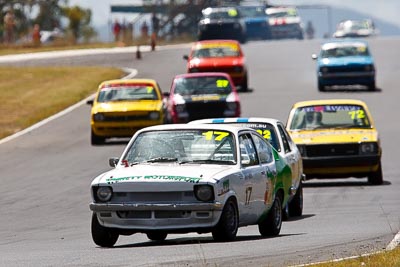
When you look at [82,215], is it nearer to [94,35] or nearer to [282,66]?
[282,66]

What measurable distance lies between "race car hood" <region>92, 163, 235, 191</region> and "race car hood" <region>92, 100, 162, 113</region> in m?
17.8

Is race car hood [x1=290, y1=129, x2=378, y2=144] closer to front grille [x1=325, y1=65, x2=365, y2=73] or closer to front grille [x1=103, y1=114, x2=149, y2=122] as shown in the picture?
front grille [x1=103, y1=114, x2=149, y2=122]

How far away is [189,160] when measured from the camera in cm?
1464

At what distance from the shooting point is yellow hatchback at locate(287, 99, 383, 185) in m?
22.9

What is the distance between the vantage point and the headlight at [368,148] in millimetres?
22938

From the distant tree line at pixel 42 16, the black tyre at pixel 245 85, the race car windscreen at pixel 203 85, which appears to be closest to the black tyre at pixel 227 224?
the race car windscreen at pixel 203 85

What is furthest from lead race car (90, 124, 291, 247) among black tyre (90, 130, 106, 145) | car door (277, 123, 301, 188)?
black tyre (90, 130, 106, 145)

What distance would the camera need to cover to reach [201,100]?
3394 cm

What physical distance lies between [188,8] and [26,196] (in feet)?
198

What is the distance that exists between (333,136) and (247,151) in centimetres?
826

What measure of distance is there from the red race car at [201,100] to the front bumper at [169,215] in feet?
64.0

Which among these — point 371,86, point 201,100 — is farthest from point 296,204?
point 371,86

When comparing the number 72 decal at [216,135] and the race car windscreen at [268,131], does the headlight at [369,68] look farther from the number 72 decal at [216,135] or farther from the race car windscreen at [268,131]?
the number 72 decal at [216,135]

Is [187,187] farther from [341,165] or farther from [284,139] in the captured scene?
[341,165]
